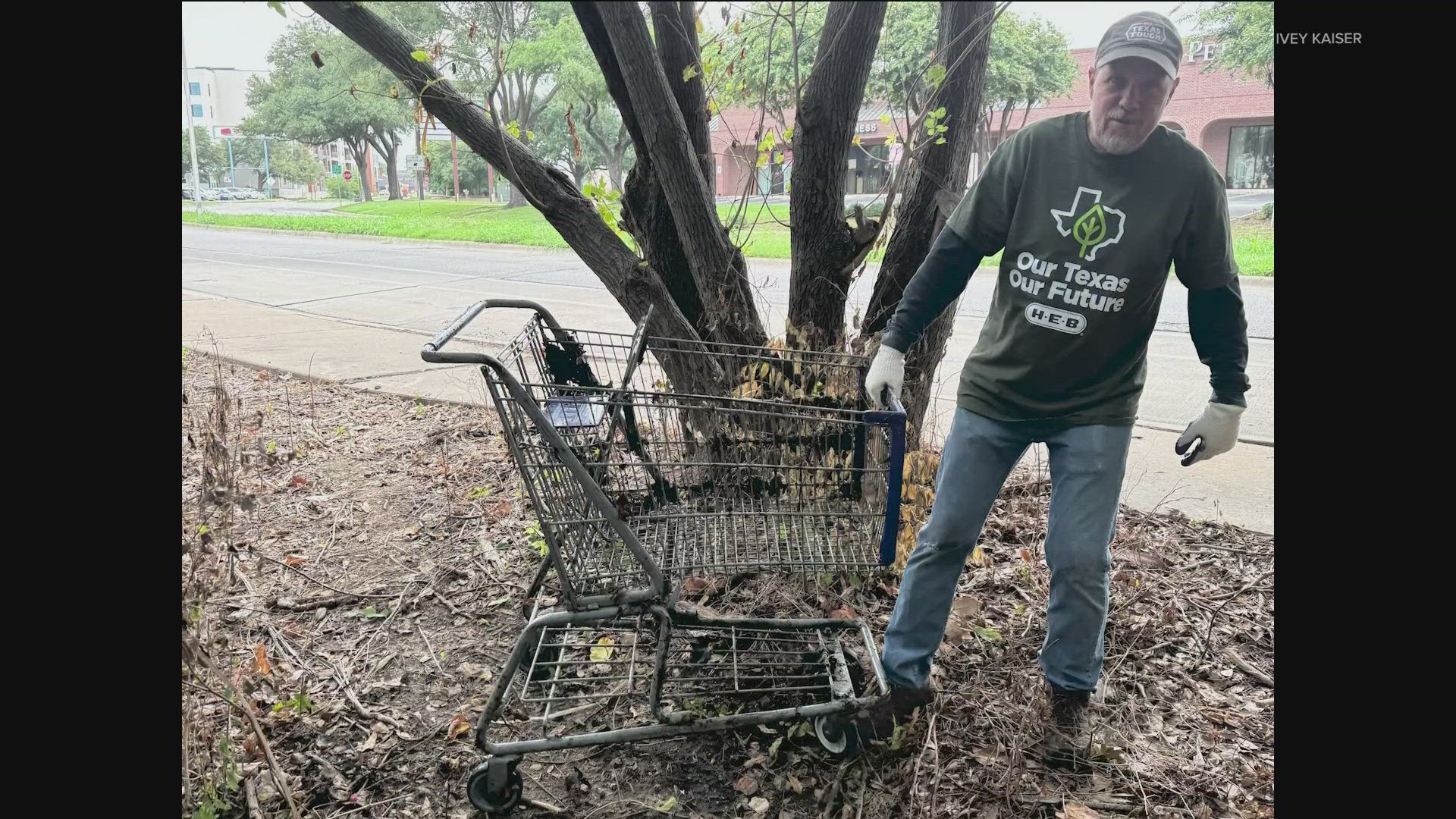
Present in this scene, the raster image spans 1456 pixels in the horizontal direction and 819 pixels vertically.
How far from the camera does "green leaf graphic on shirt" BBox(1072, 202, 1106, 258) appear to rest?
8.21ft

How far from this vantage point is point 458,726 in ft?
9.73

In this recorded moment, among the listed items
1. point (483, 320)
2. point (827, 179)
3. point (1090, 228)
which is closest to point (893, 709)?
point (1090, 228)

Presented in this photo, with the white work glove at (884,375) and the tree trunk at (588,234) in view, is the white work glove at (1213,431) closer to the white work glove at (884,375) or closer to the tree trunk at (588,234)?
the white work glove at (884,375)

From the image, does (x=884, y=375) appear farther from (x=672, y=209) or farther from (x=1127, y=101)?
(x=672, y=209)

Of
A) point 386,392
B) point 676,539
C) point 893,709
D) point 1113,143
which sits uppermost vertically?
point 1113,143

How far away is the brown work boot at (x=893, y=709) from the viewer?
275 cm

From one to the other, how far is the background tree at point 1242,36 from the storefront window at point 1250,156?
25cm

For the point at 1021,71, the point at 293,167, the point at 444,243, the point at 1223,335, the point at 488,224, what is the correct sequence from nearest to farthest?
the point at 1223,335
the point at 1021,71
the point at 488,224
the point at 444,243
the point at 293,167

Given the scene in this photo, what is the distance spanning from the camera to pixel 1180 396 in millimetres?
7145

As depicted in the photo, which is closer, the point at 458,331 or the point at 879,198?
the point at 458,331

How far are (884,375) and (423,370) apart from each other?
239 inches

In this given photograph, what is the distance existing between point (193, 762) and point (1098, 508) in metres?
2.70

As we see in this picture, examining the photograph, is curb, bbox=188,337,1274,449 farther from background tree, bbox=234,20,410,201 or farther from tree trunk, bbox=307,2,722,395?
tree trunk, bbox=307,2,722,395

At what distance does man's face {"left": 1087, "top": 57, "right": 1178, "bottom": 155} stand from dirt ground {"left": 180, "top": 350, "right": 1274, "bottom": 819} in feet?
5.83
